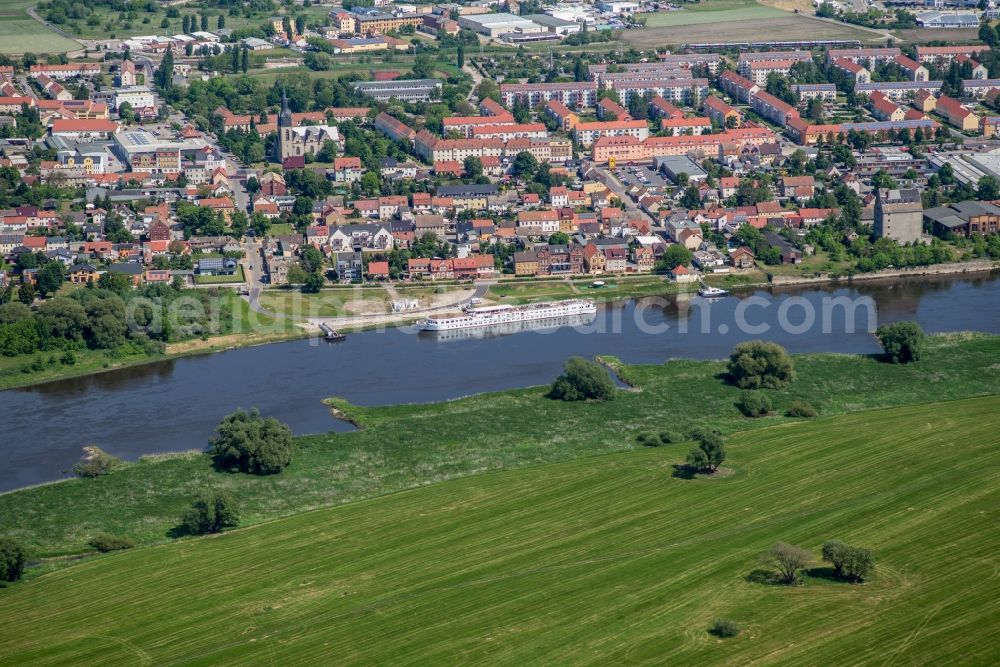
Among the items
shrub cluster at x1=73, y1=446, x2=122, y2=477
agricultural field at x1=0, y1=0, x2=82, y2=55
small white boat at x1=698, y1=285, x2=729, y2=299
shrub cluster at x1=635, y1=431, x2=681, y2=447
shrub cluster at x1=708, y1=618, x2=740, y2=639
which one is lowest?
shrub cluster at x1=708, y1=618, x2=740, y2=639

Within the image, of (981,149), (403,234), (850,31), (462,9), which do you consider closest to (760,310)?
(403,234)

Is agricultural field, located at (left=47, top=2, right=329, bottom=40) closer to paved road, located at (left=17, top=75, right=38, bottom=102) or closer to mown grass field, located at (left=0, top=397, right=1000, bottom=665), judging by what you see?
paved road, located at (left=17, top=75, right=38, bottom=102)

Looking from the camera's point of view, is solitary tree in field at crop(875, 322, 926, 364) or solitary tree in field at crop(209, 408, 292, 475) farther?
solitary tree in field at crop(875, 322, 926, 364)

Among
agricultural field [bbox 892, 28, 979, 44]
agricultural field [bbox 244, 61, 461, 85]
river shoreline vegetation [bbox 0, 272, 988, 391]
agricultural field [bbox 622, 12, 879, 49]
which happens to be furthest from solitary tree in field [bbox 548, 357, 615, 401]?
agricultural field [bbox 892, 28, 979, 44]

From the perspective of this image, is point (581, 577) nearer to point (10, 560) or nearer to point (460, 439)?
point (460, 439)

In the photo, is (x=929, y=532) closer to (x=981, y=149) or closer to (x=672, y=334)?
(x=672, y=334)
